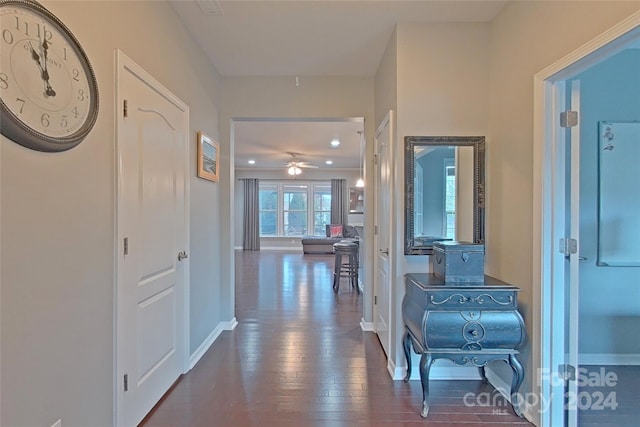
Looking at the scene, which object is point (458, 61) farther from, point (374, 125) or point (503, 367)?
point (503, 367)

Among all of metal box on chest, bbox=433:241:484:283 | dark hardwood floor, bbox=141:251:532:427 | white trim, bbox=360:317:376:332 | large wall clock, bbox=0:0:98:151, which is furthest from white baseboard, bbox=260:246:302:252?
large wall clock, bbox=0:0:98:151

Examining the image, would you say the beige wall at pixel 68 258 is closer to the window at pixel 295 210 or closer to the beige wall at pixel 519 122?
the beige wall at pixel 519 122

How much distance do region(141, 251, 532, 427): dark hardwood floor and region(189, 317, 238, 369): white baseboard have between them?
52 mm

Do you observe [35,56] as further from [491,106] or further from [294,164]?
[294,164]

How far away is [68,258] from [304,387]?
5.72 ft

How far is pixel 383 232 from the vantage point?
3.05m

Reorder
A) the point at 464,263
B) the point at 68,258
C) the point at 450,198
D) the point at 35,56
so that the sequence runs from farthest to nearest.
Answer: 1. the point at 450,198
2. the point at 464,263
3. the point at 68,258
4. the point at 35,56

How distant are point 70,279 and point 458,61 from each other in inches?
108

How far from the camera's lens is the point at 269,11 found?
2404 millimetres

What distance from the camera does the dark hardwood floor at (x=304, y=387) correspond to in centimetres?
208

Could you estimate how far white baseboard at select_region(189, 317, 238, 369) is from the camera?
9.19 feet

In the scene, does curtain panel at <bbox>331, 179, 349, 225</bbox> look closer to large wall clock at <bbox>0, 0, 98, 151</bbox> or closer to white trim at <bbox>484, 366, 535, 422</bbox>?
white trim at <bbox>484, 366, 535, 422</bbox>

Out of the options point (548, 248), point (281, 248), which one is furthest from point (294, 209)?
point (548, 248)

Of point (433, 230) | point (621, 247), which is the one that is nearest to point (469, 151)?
point (433, 230)
